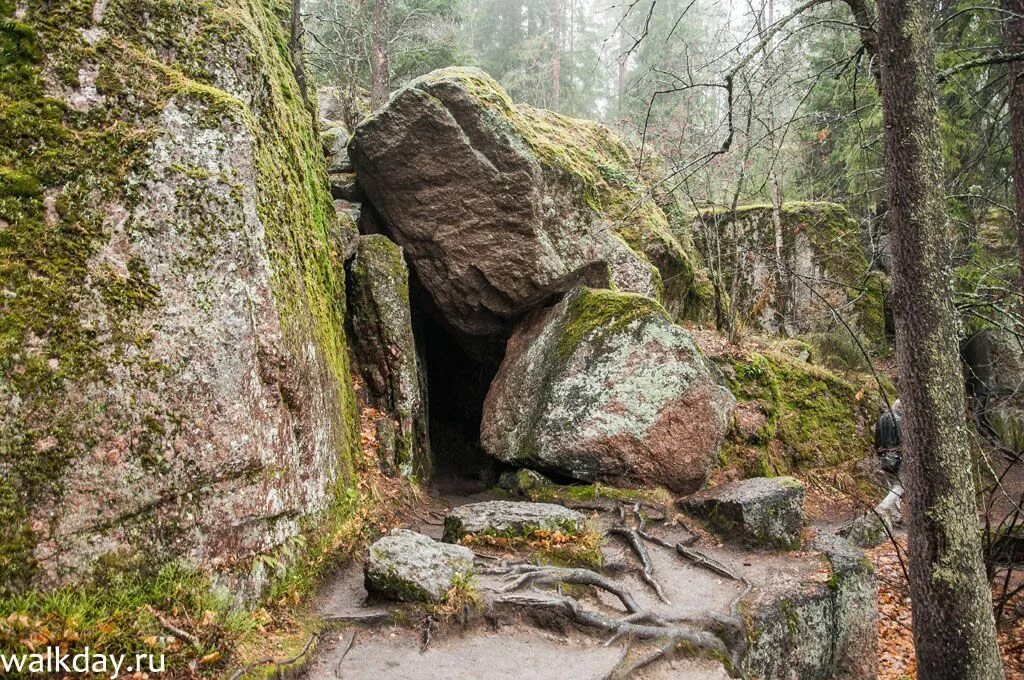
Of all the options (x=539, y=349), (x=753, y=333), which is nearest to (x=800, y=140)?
(x=753, y=333)

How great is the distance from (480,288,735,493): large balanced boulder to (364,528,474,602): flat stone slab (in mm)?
3343

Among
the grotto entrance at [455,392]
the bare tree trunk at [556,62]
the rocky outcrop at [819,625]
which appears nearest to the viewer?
the rocky outcrop at [819,625]

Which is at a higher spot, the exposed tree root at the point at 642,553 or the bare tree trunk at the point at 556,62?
the bare tree trunk at the point at 556,62

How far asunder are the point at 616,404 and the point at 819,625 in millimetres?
3475

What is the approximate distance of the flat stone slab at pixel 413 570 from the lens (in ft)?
16.5

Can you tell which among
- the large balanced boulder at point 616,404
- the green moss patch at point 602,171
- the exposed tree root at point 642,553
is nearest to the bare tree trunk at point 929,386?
the exposed tree root at point 642,553

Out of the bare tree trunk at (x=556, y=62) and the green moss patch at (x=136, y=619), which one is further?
the bare tree trunk at (x=556, y=62)

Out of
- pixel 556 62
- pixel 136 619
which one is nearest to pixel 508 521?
pixel 136 619

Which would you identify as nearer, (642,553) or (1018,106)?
(642,553)

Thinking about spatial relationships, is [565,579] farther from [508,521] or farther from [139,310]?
[139,310]

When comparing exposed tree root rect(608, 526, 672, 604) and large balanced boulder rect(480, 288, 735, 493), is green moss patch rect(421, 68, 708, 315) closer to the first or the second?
large balanced boulder rect(480, 288, 735, 493)

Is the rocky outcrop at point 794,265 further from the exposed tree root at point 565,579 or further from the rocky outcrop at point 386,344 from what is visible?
the exposed tree root at point 565,579

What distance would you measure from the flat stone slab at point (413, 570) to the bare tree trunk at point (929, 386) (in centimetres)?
350

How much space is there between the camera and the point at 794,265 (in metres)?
14.9
